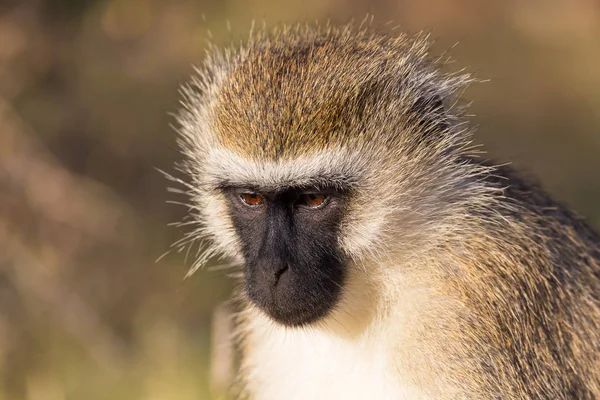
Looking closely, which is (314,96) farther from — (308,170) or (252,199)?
(252,199)

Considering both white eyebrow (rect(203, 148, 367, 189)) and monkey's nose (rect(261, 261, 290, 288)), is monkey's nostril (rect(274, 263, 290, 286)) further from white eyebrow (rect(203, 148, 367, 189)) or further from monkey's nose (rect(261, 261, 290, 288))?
white eyebrow (rect(203, 148, 367, 189))

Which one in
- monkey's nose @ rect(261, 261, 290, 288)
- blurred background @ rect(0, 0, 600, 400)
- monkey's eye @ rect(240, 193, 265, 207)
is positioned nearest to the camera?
monkey's nose @ rect(261, 261, 290, 288)

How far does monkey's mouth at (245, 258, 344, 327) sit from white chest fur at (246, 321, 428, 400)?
0.24m

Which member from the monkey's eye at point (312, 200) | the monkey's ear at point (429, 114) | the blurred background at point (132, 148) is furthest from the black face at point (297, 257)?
the blurred background at point (132, 148)

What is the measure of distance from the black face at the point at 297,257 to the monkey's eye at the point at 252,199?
1.5 inches

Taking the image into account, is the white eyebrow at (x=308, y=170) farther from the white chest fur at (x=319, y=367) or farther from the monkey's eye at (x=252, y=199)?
the white chest fur at (x=319, y=367)

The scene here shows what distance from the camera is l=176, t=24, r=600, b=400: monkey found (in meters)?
3.19

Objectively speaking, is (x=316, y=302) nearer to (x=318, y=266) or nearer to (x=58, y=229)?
(x=318, y=266)

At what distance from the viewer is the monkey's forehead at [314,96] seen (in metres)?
3.28

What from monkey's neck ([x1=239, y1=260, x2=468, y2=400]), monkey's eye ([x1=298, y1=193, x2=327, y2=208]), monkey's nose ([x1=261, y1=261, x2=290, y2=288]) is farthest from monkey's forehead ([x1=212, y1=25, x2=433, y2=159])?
monkey's neck ([x1=239, y1=260, x2=468, y2=400])

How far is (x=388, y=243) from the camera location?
10.8ft

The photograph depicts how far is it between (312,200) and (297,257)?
241 millimetres

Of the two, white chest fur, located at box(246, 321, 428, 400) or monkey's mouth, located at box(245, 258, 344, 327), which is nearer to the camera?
monkey's mouth, located at box(245, 258, 344, 327)

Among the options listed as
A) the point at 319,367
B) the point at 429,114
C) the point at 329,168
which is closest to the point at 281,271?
the point at 329,168
